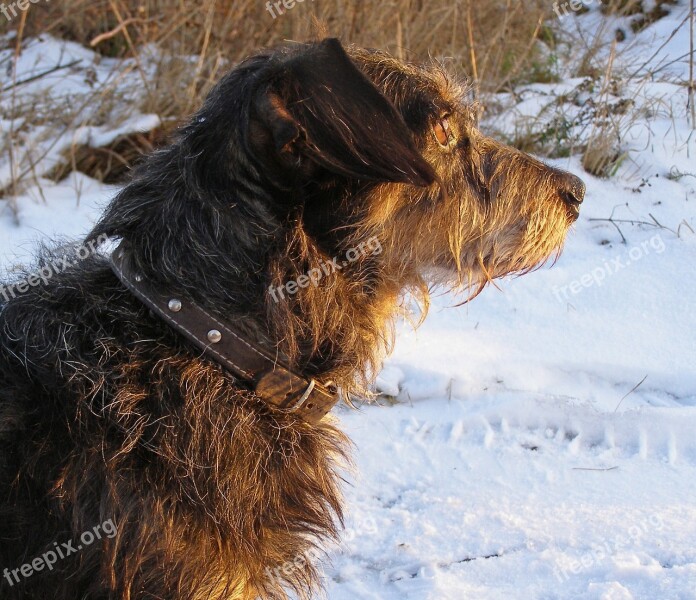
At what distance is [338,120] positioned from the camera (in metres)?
2.14

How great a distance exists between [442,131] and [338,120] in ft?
2.16

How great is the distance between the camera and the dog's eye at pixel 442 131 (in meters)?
2.68

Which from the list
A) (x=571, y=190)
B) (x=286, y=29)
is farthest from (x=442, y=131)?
(x=286, y=29)

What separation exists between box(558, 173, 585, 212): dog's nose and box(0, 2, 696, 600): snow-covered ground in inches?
41.3

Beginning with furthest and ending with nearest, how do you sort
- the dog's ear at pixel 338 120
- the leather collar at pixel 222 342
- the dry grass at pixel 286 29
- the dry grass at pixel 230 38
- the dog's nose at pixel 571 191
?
the dry grass at pixel 286 29 → the dry grass at pixel 230 38 → the dog's nose at pixel 571 191 → the leather collar at pixel 222 342 → the dog's ear at pixel 338 120

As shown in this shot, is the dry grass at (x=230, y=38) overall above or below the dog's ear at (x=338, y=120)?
below

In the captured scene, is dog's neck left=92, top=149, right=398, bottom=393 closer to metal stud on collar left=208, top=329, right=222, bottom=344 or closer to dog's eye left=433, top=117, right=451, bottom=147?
metal stud on collar left=208, top=329, right=222, bottom=344

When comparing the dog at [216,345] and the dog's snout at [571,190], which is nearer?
the dog at [216,345]

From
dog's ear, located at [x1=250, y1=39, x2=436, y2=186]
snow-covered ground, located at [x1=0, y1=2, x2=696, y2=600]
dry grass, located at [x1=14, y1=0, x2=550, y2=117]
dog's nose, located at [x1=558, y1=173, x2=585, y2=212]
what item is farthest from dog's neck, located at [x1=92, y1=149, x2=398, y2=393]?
dry grass, located at [x1=14, y1=0, x2=550, y2=117]

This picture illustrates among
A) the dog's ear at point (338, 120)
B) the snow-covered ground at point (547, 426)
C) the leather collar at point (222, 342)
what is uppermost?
the dog's ear at point (338, 120)

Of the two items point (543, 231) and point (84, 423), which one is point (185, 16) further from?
point (84, 423)

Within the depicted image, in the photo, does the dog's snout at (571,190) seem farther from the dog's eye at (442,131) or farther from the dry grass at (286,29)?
the dry grass at (286,29)

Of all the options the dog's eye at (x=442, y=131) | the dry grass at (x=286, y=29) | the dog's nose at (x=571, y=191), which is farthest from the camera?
the dry grass at (x=286, y=29)

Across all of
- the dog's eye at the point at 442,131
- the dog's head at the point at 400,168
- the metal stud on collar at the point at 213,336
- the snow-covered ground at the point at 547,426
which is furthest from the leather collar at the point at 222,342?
the snow-covered ground at the point at 547,426
